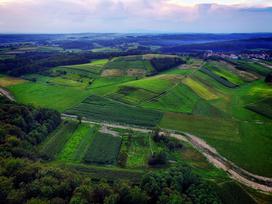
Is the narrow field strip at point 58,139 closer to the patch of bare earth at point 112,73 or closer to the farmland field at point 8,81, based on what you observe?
the patch of bare earth at point 112,73

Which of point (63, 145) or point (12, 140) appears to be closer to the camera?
point (12, 140)

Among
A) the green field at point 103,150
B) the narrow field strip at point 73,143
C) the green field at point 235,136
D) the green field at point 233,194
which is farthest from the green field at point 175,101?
the green field at point 233,194

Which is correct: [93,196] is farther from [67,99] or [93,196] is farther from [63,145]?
[67,99]

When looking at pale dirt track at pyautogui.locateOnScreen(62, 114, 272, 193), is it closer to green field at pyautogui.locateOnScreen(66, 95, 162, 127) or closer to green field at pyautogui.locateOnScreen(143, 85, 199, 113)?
green field at pyautogui.locateOnScreen(66, 95, 162, 127)

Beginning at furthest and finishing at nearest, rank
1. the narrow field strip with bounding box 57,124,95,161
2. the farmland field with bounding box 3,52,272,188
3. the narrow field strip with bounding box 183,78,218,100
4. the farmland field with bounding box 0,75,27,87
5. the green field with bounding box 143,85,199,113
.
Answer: the farmland field with bounding box 0,75,27,87, the narrow field strip with bounding box 183,78,218,100, the green field with bounding box 143,85,199,113, the farmland field with bounding box 3,52,272,188, the narrow field strip with bounding box 57,124,95,161

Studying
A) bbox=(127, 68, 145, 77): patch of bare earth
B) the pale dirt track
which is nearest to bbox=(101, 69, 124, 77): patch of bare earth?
bbox=(127, 68, 145, 77): patch of bare earth

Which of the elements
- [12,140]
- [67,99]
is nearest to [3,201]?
[12,140]
